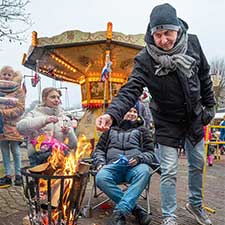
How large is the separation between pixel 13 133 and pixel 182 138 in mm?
3331

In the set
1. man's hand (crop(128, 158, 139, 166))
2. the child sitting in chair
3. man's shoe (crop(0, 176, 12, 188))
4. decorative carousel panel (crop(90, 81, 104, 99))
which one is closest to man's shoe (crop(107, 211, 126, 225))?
the child sitting in chair

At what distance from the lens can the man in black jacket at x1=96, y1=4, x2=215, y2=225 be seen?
2.88m

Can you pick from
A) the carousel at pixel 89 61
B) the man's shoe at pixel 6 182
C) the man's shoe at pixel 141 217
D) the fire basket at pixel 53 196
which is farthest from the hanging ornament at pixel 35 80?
the fire basket at pixel 53 196

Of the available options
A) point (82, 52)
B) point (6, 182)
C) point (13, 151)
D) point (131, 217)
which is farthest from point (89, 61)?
point (131, 217)

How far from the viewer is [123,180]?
147 inches

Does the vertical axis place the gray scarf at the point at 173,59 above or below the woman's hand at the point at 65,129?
above

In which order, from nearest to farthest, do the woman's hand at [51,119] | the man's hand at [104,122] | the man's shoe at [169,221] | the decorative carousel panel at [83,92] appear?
1. the man's hand at [104,122]
2. the man's shoe at [169,221]
3. the woman's hand at [51,119]
4. the decorative carousel panel at [83,92]

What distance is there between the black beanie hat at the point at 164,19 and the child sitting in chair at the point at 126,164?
1522 millimetres

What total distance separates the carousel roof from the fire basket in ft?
23.8

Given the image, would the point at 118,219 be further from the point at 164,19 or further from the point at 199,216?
the point at 164,19

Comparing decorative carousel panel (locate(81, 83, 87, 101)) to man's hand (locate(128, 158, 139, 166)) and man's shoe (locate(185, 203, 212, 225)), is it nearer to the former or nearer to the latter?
man's hand (locate(128, 158, 139, 166))

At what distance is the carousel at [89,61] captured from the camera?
9.42 m

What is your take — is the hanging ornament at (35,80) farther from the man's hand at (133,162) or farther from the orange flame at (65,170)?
the orange flame at (65,170)

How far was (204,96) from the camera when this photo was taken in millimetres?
3336
